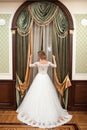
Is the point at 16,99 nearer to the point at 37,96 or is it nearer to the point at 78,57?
the point at 37,96

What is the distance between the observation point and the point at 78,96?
16.1 feet

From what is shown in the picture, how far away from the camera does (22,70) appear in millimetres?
4895

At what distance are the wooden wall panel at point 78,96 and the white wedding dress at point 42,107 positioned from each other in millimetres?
428

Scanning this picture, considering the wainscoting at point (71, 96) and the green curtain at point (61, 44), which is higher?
the green curtain at point (61, 44)

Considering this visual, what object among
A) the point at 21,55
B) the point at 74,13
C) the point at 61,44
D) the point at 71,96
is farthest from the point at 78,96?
the point at 74,13

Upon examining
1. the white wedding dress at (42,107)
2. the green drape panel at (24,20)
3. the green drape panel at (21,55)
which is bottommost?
the white wedding dress at (42,107)

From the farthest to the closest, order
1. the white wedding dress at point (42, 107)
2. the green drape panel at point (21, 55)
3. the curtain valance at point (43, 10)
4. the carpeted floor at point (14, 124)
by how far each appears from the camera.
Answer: the green drape panel at point (21, 55)
the curtain valance at point (43, 10)
the white wedding dress at point (42, 107)
the carpeted floor at point (14, 124)

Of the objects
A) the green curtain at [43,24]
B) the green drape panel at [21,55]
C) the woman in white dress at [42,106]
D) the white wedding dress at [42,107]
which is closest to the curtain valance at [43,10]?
the green curtain at [43,24]

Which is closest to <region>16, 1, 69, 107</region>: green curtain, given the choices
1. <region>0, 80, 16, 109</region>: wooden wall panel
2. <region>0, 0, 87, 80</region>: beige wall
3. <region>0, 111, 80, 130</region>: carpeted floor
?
<region>0, 0, 87, 80</region>: beige wall

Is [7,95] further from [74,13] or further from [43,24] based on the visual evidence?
[74,13]

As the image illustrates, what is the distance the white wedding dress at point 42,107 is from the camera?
4.12 meters

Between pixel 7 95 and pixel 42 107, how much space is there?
3.66 feet

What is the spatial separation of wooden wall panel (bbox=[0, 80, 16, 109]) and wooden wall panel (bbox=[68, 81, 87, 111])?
1.36m

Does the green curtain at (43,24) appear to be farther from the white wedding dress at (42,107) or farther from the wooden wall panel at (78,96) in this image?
the white wedding dress at (42,107)
